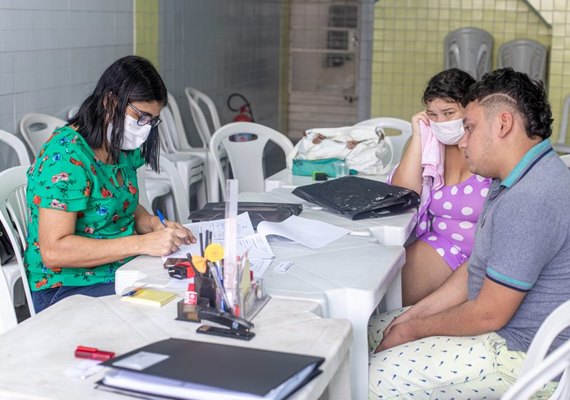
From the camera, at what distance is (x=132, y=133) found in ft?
9.20

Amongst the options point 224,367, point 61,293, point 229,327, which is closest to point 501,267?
point 229,327

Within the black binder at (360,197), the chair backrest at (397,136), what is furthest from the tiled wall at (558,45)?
the black binder at (360,197)

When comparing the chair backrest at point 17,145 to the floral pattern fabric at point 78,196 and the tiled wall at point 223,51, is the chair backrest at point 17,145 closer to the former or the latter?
Result: the floral pattern fabric at point 78,196

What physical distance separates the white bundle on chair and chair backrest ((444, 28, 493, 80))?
10.2 ft

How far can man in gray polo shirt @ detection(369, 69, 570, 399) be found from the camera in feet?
6.98

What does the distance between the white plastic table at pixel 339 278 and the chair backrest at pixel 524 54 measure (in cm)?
475

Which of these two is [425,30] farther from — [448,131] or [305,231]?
[305,231]

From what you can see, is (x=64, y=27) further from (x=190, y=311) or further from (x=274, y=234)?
(x=190, y=311)

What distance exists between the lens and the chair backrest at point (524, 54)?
699 cm

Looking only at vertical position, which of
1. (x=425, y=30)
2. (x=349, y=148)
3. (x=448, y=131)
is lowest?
(x=349, y=148)

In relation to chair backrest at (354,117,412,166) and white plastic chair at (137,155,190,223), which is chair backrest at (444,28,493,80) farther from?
white plastic chair at (137,155,190,223)

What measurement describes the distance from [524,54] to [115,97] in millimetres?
4979

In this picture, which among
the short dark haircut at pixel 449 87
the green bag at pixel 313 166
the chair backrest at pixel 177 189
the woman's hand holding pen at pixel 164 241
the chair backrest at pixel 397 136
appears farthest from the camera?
the chair backrest at pixel 397 136

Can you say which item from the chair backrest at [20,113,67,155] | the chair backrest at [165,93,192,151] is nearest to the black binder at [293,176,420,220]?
the chair backrest at [20,113,67,155]
